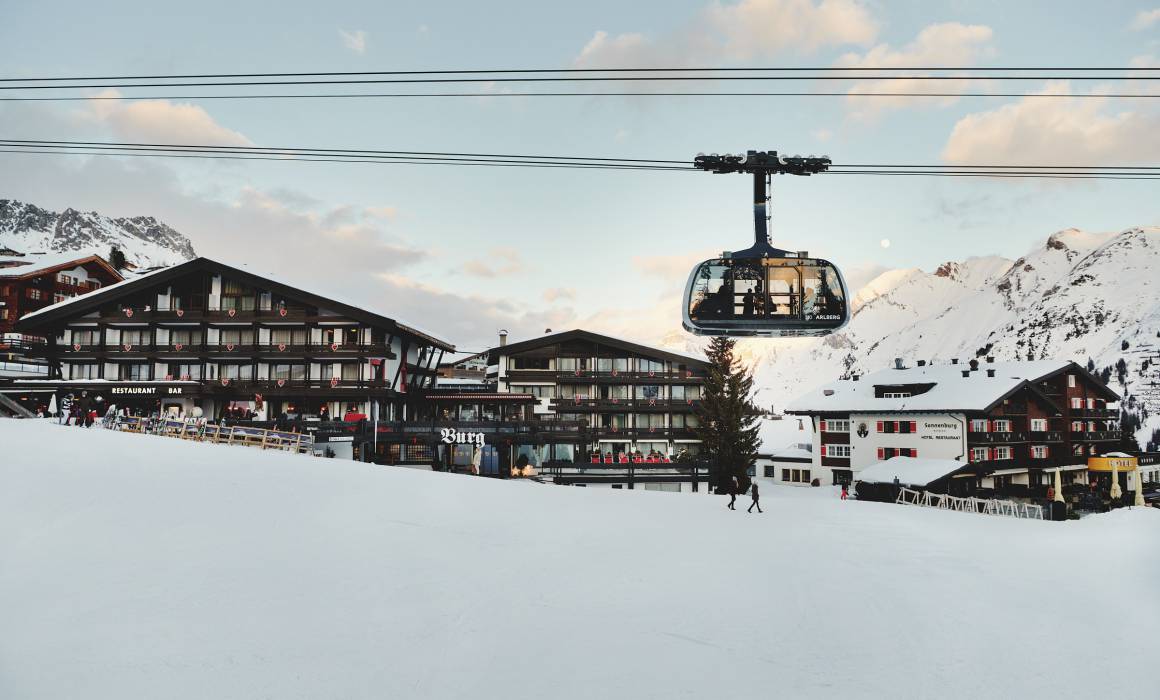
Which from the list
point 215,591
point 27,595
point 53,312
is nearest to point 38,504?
point 27,595

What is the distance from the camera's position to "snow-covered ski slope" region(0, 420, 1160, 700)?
32.7ft

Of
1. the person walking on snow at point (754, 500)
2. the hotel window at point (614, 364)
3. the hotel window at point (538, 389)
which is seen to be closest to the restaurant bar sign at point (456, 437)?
the person walking on snow at point (754, 500)

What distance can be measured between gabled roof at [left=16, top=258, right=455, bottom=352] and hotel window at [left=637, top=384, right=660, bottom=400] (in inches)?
793

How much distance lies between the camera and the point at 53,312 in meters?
44.6

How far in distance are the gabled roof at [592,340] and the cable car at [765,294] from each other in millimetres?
39406

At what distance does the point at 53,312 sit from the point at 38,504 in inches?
1459

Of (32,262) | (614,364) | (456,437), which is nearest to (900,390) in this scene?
(614,364)

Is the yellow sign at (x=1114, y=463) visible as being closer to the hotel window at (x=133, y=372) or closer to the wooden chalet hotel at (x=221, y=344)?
the wooden chalet hotel at (x=221, y=344)

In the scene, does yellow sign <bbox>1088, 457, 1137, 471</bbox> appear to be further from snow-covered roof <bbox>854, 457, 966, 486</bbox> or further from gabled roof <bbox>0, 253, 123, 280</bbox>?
gabled roof <bbox>0, 253, 123, 280</bbox>

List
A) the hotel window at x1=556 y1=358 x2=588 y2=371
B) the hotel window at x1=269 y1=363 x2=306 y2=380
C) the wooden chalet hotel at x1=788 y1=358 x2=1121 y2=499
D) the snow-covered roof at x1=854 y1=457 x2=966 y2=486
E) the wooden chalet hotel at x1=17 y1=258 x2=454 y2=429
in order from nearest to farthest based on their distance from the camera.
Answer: the snow-covered roof at x1=854 y1=457 x2=966 y2=486, the wooden chalet hotel at x1=17 y1=258 x2=454 y2=429, the hotel window at x1=269 y1=363 x2=306 y2=380, the wooden chalet hotel at x1=788 y1=358 x2=1121 y2=499, the hotel window at x1=556 y1=358 x2=588 y2=371

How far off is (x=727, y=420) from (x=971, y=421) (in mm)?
17244

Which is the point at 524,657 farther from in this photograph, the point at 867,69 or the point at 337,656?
the point at 867,69

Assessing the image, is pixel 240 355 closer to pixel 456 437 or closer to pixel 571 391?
pixel 456 437

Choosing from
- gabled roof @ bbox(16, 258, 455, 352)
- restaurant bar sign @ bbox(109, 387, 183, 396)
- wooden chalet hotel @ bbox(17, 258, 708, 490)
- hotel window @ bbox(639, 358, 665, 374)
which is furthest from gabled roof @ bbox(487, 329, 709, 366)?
restaurant bar sign @ bbox(109, 387, 183, 396)
